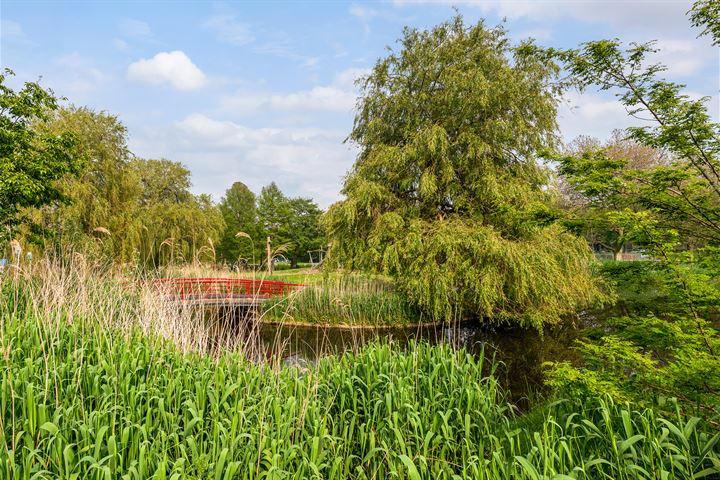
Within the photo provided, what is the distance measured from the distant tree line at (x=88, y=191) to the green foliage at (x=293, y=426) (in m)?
1.95

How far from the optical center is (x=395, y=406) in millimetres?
3570

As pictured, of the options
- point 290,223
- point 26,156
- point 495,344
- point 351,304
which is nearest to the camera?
point 26,156

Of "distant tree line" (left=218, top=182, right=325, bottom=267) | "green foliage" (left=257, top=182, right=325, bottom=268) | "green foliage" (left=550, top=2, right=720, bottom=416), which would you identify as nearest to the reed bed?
"green foliage" (left=550, top=2, right=720, bottom=416)

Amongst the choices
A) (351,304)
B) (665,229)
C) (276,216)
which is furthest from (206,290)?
(276,216)

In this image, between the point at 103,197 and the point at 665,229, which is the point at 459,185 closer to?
the point at 665,229

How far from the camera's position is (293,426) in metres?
3.16

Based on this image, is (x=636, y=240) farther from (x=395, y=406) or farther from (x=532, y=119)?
(x=532, y=119)

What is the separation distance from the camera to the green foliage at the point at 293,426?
2.33 meters

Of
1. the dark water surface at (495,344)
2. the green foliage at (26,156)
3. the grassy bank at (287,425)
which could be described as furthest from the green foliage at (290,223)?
the grassy bank at (287,425)

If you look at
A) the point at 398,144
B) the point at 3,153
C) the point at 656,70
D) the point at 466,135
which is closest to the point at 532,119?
the point at 466,135

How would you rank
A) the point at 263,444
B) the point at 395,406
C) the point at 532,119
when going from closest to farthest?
the point at 263,444
the point at 395,406
the point at 532,119

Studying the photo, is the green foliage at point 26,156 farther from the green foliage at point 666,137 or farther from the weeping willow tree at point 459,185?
the green foliage at point 666,137

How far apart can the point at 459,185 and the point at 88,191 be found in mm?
12474

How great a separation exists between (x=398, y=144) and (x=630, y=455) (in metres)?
10.2
